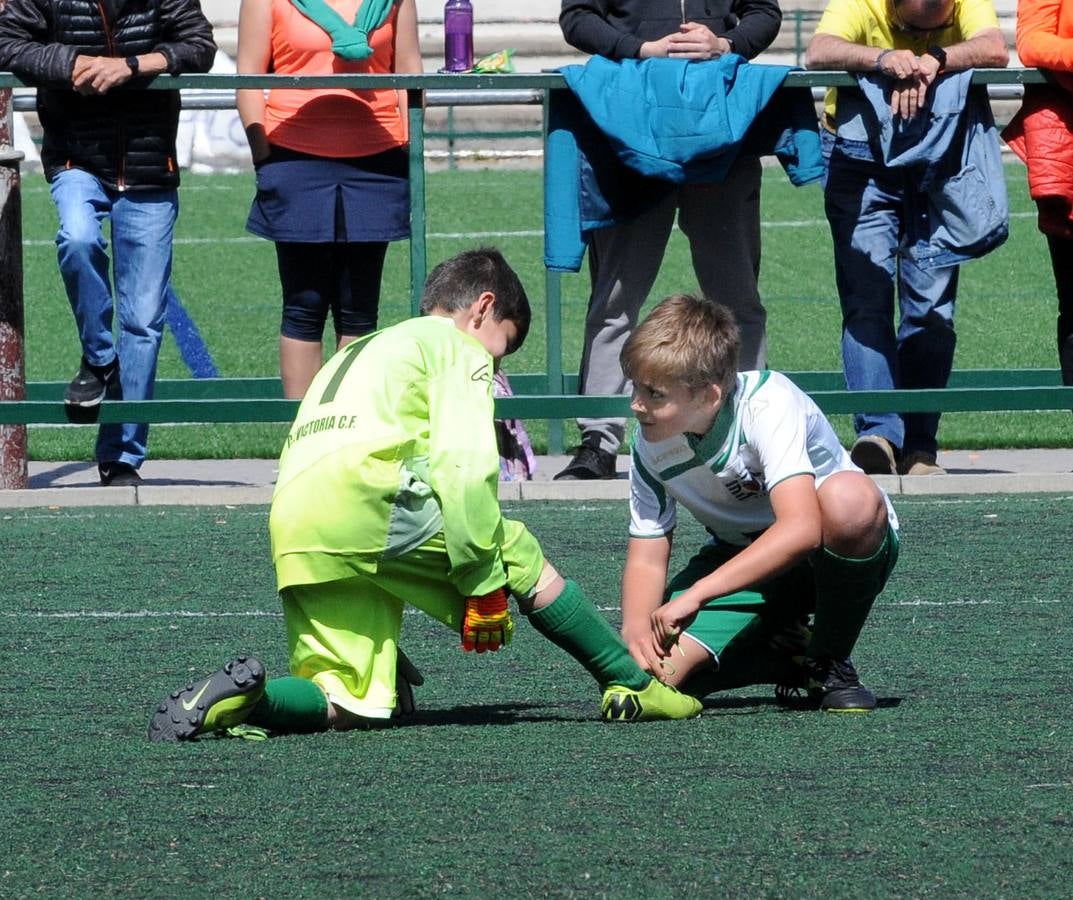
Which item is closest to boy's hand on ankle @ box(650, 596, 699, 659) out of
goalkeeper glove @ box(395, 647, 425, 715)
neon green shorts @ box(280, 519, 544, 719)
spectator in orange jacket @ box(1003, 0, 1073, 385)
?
neon green shorts @ box(280, 519, 544, 719)

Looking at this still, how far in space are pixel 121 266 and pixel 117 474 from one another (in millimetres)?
821

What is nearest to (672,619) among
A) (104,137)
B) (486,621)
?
(486,621)

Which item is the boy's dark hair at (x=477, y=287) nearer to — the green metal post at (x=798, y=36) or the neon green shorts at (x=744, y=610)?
the neon green shorts at (x=744, y=610)

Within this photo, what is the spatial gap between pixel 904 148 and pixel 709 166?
2.10 feet

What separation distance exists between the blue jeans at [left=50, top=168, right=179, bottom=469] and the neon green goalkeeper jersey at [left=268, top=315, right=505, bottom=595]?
3045mm

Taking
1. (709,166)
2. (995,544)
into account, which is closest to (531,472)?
(709,166)

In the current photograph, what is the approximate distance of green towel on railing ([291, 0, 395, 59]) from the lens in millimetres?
7227

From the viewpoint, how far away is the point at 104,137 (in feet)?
23.4

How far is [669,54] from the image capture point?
6984 mm

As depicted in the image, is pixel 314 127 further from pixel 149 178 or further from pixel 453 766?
pixel 453 766

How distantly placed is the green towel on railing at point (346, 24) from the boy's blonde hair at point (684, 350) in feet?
10.8

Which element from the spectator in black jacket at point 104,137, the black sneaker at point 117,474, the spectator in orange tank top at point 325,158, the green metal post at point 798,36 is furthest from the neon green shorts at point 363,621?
the green metal post at point 798,36

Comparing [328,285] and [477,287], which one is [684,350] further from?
[328,285]

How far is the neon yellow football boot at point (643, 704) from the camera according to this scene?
4.25 meters
